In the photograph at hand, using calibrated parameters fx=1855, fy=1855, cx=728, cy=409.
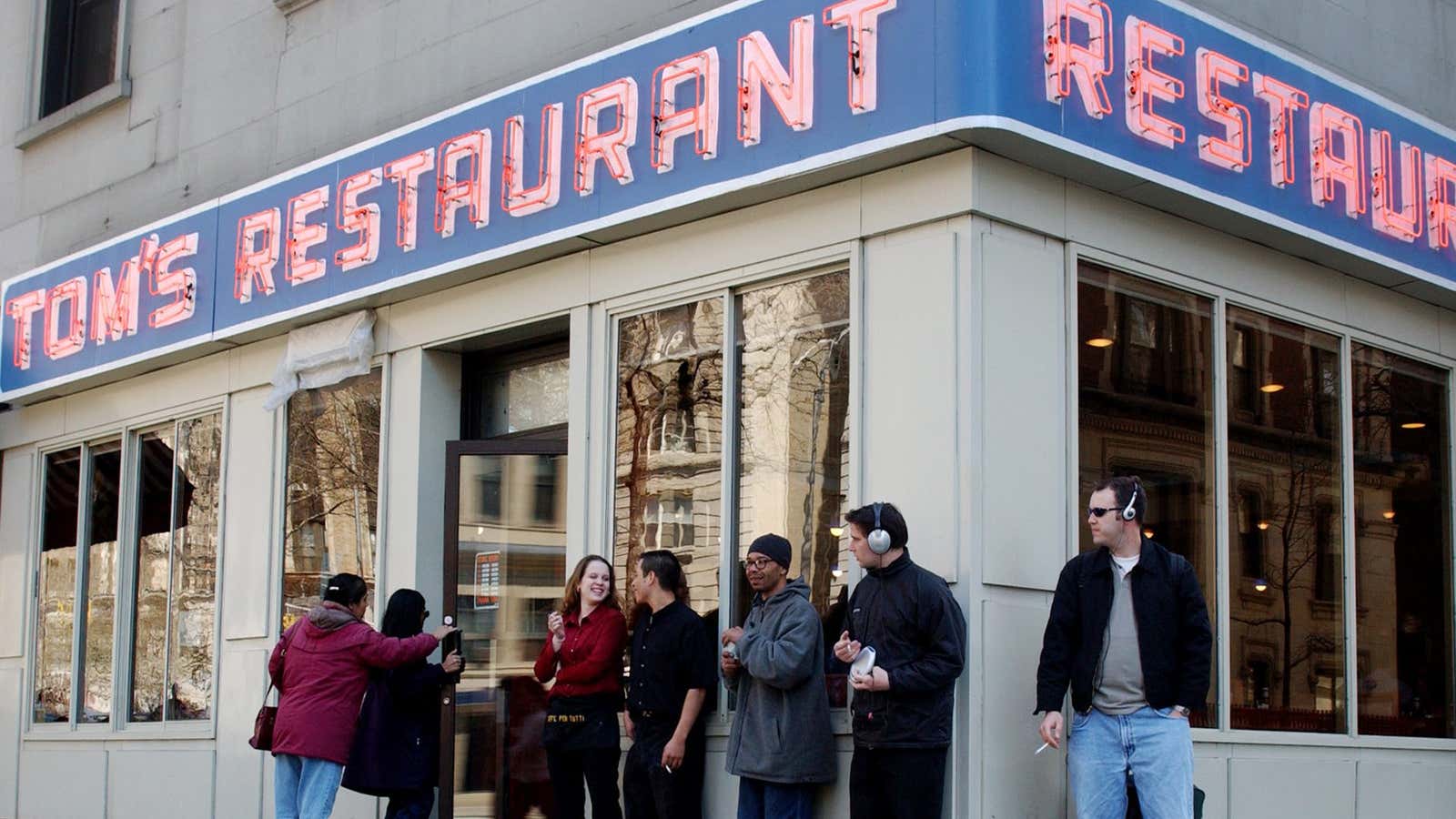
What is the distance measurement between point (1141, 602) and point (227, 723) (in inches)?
273

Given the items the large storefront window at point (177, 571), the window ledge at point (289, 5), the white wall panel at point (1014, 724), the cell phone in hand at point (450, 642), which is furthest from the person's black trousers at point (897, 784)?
the window ledge at point (289, 5)

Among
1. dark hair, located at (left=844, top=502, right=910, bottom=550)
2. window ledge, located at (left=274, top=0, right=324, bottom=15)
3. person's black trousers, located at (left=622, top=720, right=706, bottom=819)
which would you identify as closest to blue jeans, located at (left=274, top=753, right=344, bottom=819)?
person's black trousers, located at (left=622, top=720, right=706, bottom=819)

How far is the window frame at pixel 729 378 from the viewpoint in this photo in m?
8.70

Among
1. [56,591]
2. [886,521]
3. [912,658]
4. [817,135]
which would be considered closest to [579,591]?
[886,521]

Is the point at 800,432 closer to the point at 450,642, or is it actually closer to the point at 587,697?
the point at 587,697

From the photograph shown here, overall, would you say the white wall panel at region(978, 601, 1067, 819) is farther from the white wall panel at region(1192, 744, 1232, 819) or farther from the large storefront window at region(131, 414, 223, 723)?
the large storefront window at region(131, 414, 223, 723)

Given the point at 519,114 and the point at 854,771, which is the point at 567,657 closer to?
the point at 854,771

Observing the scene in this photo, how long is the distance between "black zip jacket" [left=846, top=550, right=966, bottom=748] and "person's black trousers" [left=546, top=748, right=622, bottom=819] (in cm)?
177

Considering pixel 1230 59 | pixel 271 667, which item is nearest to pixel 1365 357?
pixel 1230 59

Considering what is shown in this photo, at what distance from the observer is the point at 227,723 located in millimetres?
12281

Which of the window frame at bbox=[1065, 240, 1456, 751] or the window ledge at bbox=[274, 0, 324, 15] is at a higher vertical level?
the window ledge at bbox=[274, 0, 324, 15]

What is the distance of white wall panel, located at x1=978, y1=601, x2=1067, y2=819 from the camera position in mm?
8039

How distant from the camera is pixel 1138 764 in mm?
7648

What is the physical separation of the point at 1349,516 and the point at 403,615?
5210 mm
